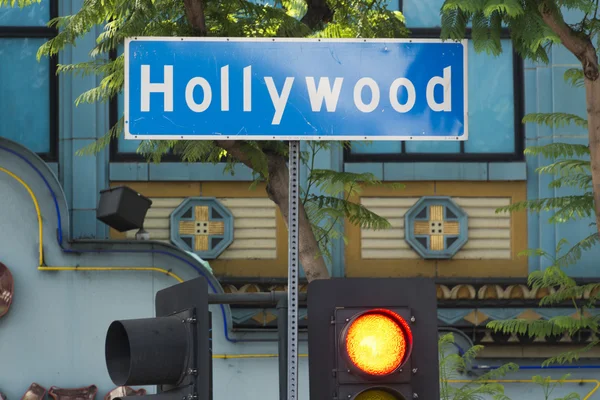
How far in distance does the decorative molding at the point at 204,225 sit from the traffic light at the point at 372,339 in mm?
12799

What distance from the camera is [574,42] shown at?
9.42 m

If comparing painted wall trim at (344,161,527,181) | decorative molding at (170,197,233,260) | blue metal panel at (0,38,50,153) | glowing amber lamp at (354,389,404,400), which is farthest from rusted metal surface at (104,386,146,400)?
glowing amber lamp at (354,389,404,400)

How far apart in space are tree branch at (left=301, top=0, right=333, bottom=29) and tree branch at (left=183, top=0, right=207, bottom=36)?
6.74 feet

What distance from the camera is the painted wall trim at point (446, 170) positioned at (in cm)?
1725

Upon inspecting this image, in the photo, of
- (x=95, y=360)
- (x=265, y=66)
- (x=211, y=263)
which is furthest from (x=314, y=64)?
(x=211, y=263)

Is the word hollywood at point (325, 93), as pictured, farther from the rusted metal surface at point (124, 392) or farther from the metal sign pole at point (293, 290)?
the rusted metal surface at point (124, 392)

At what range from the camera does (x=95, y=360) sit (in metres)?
14.8

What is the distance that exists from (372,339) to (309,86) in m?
1.12

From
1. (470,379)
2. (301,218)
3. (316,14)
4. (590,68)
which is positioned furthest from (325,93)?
(470,379)

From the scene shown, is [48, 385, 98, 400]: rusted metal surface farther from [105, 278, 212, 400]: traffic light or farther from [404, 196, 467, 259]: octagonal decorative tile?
[105, 278, 212, 400]: traffic light

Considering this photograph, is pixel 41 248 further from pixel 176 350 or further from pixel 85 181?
pixel 176 350

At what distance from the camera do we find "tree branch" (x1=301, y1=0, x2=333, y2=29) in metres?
11.7

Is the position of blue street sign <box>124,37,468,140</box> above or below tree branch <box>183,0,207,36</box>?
below

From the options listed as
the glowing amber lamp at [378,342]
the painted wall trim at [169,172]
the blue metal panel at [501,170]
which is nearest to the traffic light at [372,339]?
the glowing amber lamp at [378,342]
